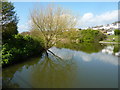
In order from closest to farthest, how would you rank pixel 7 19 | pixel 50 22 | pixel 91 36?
pixel 7 19
pixel 50 22
pixel 91 36

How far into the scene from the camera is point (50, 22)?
465 inches

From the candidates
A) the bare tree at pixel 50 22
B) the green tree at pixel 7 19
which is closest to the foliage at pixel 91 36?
the bare tree at pixel 50 22

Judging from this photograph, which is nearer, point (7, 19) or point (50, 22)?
point (7, 19)

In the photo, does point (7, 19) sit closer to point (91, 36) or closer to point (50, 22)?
point (50, 22)

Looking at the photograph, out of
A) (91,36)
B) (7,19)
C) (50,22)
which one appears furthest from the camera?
(91,36)

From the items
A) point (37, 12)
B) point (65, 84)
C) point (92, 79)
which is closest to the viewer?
point (65, 84)

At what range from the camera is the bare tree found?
38.3 feet

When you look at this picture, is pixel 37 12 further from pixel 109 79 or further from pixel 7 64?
pixel 109 79

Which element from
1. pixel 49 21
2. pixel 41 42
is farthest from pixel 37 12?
A: pixel 41 42

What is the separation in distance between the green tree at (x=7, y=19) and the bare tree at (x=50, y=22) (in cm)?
403

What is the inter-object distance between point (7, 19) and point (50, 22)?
17.3 feet

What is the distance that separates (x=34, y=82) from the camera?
4.21 metres

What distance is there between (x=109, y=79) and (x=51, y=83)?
2.35m

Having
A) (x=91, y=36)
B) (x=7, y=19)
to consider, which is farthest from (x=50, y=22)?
(x=91, y=36)
